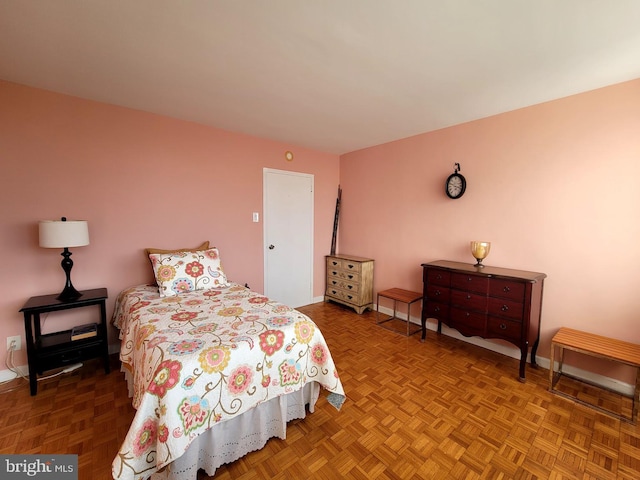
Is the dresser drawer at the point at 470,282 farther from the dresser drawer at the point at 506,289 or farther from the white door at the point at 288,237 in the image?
the white door at the point at 288,237

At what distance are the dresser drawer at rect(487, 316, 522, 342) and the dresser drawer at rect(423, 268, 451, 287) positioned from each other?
19.8 inches

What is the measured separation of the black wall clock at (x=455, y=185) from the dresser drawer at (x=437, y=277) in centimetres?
89

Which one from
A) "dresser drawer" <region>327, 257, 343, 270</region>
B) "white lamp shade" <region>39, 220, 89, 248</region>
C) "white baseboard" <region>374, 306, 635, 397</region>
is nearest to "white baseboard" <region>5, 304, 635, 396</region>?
"white baseboard" <region>374, 306, 635, 397</region>

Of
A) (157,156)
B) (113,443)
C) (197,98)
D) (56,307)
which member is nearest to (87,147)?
(157,156)

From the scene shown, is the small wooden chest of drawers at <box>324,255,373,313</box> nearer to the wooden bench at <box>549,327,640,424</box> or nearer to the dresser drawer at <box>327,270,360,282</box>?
the dresser drawer at <box>327,270,360,282</box>

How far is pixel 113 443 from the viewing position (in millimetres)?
1609

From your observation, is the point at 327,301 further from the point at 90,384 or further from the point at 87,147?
the point at 87,147

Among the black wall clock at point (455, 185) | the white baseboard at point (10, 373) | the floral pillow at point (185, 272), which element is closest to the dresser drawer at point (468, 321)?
the black wall clock at point (455, 185)

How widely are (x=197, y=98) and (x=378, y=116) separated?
69.2 inches

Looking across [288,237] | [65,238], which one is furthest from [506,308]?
[65,238]

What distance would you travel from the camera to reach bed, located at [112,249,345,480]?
1215 mm

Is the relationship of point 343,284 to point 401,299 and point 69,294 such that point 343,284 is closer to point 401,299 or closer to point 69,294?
point 401,299

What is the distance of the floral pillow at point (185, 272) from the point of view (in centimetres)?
244

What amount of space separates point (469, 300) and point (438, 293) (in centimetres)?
31
